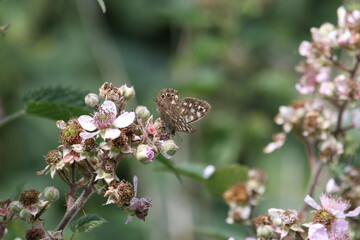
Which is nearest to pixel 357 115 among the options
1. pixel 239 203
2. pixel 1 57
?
pixel 239 203

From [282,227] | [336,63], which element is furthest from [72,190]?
[336,63]

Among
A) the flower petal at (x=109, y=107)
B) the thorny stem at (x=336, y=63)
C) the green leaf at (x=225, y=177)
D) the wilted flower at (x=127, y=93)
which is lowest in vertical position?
the flower petal at (x=109, y=107)

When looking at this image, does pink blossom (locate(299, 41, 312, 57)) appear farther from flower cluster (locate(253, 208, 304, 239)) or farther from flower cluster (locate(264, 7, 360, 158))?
flower cluster (locate(253, 208, 304, 239))

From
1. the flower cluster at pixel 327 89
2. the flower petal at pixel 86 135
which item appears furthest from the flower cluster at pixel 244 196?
the flower petal at pixel 86 135

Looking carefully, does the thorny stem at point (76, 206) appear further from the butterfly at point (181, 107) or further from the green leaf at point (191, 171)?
the green leaf at point (191, 171)

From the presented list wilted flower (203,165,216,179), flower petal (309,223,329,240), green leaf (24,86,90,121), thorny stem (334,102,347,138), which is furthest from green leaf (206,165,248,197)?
flower petal (309,223,329,240)

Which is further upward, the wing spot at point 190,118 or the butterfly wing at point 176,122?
the wing spot at point 190,118
